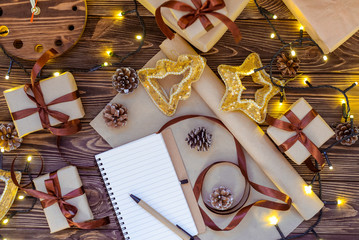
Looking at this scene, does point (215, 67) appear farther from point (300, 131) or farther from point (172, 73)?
point (300, 131)

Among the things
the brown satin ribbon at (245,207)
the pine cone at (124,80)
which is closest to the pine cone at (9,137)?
the pine cone at (124,80)

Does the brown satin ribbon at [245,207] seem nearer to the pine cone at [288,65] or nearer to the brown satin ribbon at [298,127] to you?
the brown satin ribbon at [298,127]

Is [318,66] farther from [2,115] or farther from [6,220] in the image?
[6,220]

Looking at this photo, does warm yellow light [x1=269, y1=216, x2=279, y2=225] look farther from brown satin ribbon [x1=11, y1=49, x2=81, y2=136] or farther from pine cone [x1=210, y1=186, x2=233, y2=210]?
brown satin ribbon [x1=11, y1=49, x2=81, y2=136]

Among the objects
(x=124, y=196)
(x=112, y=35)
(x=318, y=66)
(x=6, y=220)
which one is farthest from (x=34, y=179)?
(x=318, y=66)

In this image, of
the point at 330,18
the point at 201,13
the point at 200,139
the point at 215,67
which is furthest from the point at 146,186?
the point at 330,18
